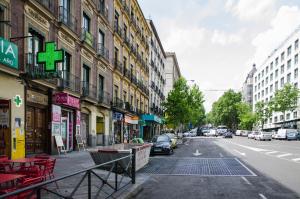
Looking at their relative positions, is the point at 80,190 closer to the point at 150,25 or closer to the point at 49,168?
the point at 49,168

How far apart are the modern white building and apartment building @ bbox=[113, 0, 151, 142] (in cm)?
3524

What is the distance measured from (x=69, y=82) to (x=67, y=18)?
4039 mm

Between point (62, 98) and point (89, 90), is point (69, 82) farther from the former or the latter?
point (89, 90)

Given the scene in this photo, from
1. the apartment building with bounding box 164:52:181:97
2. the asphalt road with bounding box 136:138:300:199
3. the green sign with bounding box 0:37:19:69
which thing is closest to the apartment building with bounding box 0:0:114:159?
the green sign with bounding box 0:37:19:69

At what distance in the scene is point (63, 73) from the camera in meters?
19.8

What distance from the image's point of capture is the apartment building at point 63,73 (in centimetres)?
1493

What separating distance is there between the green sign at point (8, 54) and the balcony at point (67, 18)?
575cm

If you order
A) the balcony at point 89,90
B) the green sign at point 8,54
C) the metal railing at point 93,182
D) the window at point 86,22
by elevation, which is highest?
the window at point 86,22

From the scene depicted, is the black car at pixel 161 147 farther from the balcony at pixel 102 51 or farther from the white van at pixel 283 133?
the white van at pixel 283 133

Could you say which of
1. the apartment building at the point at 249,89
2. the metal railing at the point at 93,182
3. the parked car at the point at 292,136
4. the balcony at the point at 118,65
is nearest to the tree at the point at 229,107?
the apartment building at the point at 249,89

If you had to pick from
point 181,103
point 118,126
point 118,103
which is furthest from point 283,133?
point 118,103

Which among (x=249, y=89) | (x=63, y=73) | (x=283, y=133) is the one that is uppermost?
(x=249, y=89)

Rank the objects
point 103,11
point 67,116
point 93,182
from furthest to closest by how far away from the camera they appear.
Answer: point 103,11 < point 67,116 < point 93,182

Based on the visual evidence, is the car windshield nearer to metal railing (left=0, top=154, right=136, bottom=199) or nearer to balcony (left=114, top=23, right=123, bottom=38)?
metal railing (left=0, top=154, right=136, bottom=199)
